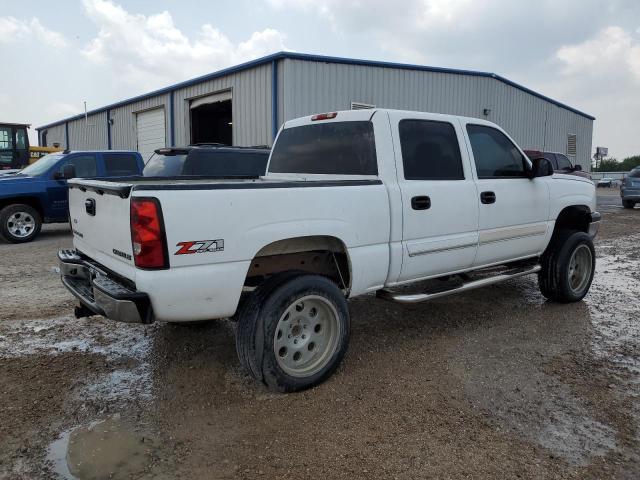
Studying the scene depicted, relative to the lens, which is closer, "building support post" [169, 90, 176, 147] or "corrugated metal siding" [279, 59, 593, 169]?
"corrugated metal siding" [279, 59, 593, 169]

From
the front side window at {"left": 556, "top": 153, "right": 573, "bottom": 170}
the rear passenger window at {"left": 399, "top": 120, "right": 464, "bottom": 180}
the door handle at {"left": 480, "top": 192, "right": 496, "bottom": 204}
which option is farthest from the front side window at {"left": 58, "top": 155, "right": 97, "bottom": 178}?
the front side window at {"left": 556, "top": 153, "right": 573, "bottom": 170}

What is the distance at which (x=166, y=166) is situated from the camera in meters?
8.55

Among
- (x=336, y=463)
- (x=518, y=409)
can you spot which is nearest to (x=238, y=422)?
(x=336, y=463)

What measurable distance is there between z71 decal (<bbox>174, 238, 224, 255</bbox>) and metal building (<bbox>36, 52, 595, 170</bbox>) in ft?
35.8

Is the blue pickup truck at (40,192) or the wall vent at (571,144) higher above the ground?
the wall vent at (571,144)

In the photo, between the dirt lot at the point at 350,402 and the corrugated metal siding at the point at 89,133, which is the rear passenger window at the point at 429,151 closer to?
the dirt lot at the point at 350,402

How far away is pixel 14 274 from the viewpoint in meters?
7.35

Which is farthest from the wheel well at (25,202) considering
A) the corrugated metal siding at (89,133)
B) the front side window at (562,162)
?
the corrugated metal siding at (89,133)

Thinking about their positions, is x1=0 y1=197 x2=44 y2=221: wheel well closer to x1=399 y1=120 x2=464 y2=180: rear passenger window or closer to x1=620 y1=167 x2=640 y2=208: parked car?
x1=399 y1=120 x2=464 y2=180: rear passenger window

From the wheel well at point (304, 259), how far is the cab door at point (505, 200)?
145 cm

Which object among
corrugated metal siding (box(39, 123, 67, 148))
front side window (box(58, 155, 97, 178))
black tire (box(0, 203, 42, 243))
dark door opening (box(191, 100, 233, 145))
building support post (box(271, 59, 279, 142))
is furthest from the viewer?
corrugated metal siding (box(39, 123, 67, 148))

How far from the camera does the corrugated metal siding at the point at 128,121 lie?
19.6 meters

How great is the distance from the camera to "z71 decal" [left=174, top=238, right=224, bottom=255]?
3.06 metres

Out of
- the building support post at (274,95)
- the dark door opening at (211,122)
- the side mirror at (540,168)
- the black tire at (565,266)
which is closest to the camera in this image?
the side mirror at (540,168)
